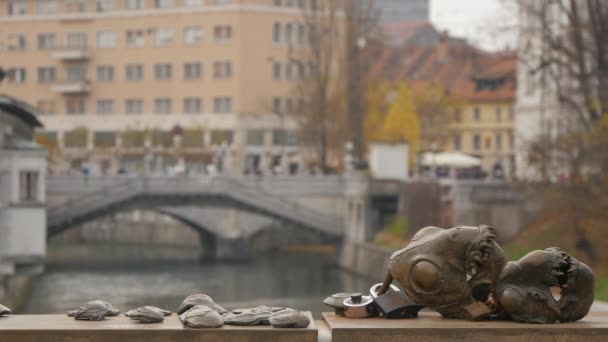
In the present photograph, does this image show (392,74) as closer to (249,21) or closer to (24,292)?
(249,21)

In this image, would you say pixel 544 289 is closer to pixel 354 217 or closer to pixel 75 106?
pixel 354 217

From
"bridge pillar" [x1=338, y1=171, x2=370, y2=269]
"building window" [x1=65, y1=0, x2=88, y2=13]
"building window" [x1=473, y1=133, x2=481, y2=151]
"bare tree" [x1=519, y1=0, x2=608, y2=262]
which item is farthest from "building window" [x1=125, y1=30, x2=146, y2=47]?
"bare tree" [x1=519, y1=0, x2=608, y2=262]

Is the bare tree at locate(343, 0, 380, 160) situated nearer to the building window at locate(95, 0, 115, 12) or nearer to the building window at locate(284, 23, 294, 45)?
the building window at locate(284, 23, 294, 45)

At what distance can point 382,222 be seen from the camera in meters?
64.7

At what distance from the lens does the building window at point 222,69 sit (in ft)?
313

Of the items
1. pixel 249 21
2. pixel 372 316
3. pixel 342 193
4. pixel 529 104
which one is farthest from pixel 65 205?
pixel 372 316

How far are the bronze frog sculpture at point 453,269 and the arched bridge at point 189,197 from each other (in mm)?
50404

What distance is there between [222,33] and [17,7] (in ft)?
48.5

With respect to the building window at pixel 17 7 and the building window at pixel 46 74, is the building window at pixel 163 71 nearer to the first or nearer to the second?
the building window at pixel 46 74

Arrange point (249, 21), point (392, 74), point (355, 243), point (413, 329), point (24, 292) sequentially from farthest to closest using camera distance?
1. point (392, 74)
2. point (249, 21)
3. point (355, 243)
4. point (24, 292)
5. point (413, 329)

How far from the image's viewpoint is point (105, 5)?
98.2m

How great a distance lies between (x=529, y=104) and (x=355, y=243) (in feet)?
50.3

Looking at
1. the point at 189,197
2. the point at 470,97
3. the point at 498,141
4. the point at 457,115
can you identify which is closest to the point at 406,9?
the point at 498,141

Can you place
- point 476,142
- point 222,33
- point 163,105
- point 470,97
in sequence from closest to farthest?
point 222,33 < point 163,105 < point 470,97 < point 476,142
